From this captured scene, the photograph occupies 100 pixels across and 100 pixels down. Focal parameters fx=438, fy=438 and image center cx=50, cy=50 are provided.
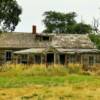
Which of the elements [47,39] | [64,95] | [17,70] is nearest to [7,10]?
[47,39]

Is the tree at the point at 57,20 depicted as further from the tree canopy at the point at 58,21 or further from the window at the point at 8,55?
the window at the point at 8,55

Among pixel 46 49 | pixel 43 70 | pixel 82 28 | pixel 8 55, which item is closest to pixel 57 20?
pixel 82 28

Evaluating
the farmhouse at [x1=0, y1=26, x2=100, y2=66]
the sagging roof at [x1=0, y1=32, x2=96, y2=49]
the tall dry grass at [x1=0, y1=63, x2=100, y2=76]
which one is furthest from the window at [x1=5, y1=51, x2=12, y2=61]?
the tall dry grass at [x1=0, y1=63, x2=100, y2=76]

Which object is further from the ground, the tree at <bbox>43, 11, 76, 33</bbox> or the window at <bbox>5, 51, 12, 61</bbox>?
the tree at <bbox>43, 11, 76, 33</bbox>

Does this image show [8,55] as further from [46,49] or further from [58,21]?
[58,21]

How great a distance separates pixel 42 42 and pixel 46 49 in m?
6.67

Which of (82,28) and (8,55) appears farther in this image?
(82,28)

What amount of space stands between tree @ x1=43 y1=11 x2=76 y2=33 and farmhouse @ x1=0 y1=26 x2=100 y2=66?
32108mm

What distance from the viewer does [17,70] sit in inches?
1511

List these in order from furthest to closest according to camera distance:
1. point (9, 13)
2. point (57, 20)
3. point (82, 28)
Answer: point (57, 20) → point (82, 28) → point (9, 13)

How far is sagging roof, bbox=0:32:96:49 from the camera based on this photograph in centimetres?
6166

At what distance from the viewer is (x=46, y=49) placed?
57.9 meters

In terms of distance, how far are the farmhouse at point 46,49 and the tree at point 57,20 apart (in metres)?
32.1

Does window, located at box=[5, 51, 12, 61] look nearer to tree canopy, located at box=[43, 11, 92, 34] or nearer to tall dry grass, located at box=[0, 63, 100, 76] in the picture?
tall dry grass, located at box=[0, 63, 100, 76]
